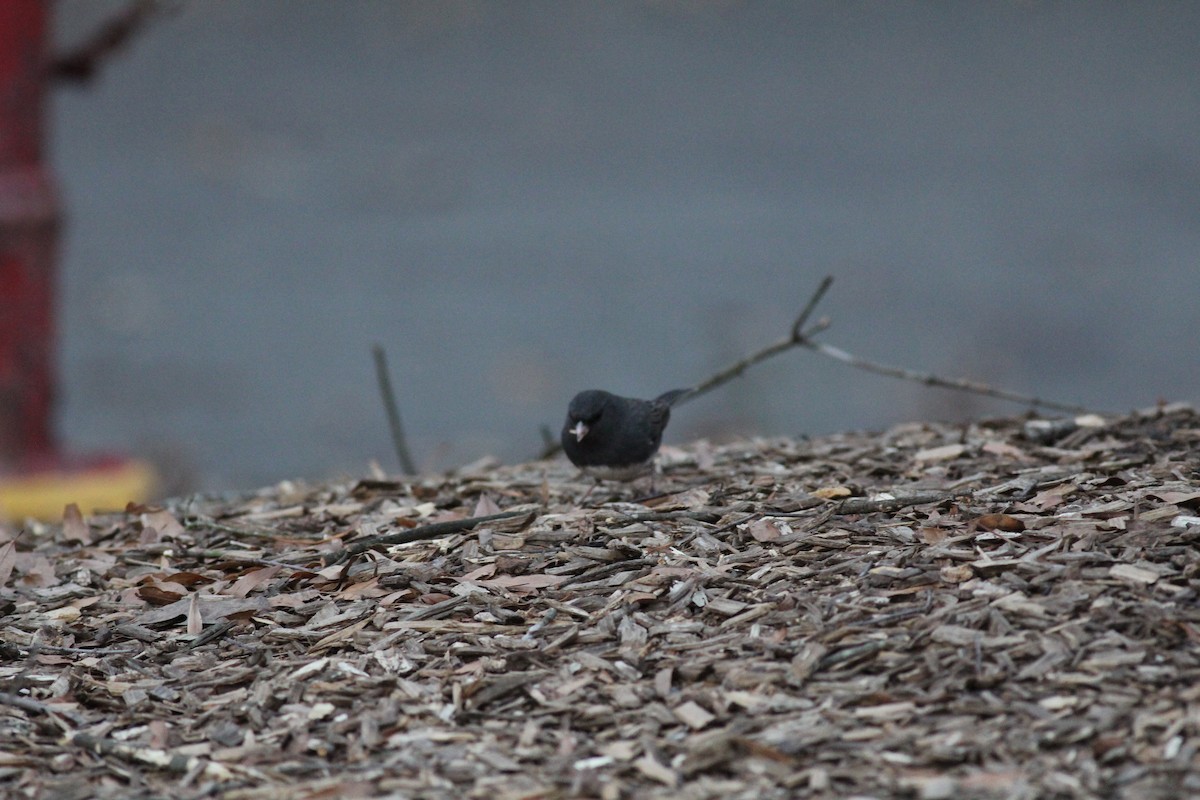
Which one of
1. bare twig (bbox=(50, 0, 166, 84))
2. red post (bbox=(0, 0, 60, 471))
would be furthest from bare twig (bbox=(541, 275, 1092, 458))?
bare twig (bbox=(50, 0, 166, 84))

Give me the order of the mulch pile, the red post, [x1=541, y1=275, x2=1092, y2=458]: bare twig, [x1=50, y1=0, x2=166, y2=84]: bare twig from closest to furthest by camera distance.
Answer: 1. the mulch pile
2. [x1=541, y1=275, x2=1092, y2=458]: bare twig
3. the red post
4. [x1=50, y1=0, x2=166, y2=84]: bare twig

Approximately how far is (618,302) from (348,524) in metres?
4.80

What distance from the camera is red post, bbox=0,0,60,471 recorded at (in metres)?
5.27

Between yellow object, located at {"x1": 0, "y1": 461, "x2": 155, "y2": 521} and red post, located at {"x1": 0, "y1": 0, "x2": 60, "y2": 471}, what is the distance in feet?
0.26

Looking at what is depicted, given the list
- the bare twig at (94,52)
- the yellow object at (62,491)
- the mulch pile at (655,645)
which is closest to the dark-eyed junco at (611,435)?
the mulch pile at (655,645)

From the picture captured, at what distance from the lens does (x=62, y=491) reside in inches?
212

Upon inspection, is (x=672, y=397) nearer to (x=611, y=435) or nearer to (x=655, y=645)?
(x=611, y=435)

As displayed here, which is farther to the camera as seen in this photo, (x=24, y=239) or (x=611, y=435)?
(x=24, y=239)

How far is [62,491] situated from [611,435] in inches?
95.6

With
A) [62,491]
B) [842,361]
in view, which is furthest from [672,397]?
[62,491]

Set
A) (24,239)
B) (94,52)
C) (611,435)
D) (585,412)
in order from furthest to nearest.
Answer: (94,52)
(24,239)
(585,412)
(611,435)

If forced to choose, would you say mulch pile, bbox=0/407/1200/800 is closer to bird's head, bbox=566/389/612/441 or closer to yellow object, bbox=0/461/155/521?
bird's head, bbox=566/389/612/441

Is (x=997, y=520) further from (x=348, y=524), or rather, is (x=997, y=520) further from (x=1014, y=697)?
(x=348, y=524)

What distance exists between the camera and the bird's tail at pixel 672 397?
4.82 metres
